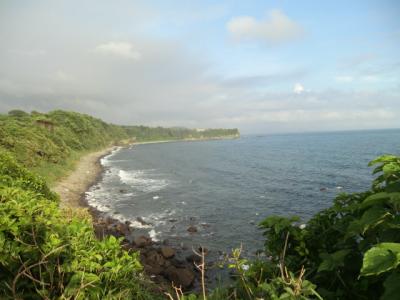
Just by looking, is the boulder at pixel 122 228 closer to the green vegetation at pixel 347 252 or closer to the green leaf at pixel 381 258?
the green vegetation at pixel 347 252

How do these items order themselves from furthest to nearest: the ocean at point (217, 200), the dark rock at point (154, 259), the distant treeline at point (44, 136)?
1. the distant treeline at point (44, 136)
2. the ocean at point (217, 200)
3. the dark rock at point (154, 259)

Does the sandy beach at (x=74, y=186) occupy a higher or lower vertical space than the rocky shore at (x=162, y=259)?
higher

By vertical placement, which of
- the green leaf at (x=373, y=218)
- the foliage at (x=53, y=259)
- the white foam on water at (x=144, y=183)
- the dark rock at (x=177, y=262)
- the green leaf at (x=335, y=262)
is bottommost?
the dark rock at (x=177, y=262)

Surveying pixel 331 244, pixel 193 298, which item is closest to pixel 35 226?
pixel 193 298

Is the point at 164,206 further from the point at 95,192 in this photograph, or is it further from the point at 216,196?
the point at 95,192

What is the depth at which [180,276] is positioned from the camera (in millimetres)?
14727

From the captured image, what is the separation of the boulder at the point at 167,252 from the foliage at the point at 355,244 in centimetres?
1490

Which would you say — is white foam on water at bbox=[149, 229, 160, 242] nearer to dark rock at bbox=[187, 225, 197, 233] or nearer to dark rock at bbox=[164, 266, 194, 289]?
dark rock at bbox=[187, 225, 197, 233]

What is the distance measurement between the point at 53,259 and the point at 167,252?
15.5 metres

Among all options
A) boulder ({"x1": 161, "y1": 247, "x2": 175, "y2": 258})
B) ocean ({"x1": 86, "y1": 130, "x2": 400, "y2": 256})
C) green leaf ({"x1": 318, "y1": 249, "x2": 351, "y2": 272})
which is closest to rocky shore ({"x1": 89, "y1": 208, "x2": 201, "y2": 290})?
boulder ({"x1": 161, "y1": 247, "x2": 175, "y2": 258})

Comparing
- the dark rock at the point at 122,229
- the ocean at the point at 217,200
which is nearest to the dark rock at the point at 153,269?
the ocean at the point at 217,200

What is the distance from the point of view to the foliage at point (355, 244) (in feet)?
6.43

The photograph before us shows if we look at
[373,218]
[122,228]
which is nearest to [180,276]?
[122,228]

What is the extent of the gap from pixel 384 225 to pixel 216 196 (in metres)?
33.8
